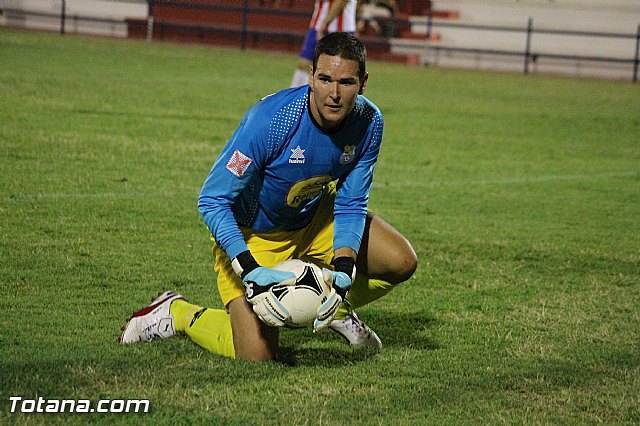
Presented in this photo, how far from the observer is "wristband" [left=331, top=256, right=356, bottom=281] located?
437 centimetres

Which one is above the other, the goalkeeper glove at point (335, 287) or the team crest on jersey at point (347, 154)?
the team crest on jersey at point (347, 154)

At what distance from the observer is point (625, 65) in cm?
2758

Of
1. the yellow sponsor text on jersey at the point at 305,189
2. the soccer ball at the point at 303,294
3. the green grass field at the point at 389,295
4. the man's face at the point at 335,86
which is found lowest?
the green grass field at the point at 389,295

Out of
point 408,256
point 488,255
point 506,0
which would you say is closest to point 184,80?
point 488,255

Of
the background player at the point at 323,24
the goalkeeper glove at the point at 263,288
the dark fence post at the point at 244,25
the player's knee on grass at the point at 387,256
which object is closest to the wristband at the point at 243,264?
the goalkeeper glove at the point at 263,288

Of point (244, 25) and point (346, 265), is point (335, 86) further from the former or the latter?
point (244, 25)

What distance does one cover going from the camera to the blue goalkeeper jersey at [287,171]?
4270mm

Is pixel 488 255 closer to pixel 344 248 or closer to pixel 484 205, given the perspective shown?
pixel 484 205

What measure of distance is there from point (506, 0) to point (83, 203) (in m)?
27.4

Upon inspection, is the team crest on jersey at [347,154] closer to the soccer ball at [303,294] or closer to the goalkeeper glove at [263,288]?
the soccer ball at [303,294]

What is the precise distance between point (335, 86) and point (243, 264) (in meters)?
0.79

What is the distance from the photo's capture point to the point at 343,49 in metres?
4.18

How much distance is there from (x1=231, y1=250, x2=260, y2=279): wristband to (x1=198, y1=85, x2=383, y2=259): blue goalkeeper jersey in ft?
0.11

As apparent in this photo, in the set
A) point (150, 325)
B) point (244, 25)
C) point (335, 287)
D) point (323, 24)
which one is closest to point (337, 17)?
point (323, 24)
